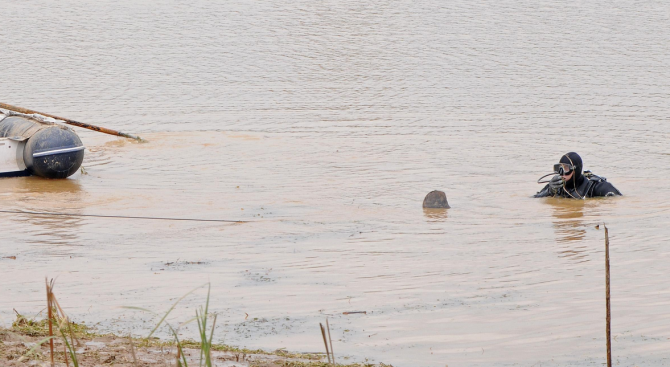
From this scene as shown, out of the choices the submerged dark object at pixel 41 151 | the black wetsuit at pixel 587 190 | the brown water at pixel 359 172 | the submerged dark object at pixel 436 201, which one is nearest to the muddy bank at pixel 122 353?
the brown water at pixel 359 172

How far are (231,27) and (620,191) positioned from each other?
21.1m

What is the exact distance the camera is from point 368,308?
6766 mm

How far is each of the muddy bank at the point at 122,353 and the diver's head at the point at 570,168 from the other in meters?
6.82

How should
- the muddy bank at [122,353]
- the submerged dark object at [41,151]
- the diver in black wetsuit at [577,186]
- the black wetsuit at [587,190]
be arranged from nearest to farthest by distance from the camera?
1. the muddy bank at [122,353]
2. the diver in black wetsuit at [577,186]
3. the black wetsuit at [587,190]
4. the submerged dark object at [41,151]

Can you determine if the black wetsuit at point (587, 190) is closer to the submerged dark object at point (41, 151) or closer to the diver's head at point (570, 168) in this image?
the diver's head at point (570, 168)

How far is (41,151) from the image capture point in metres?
14.0

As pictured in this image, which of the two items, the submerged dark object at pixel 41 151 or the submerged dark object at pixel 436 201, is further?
the submerged dark object at pixel 41 151

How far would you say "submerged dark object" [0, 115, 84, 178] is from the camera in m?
14.0

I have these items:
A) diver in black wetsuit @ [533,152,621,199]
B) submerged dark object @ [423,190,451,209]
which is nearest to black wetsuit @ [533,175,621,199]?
diver in black wetsuit @ [533,152,621,199]

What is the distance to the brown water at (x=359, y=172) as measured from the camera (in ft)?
21.8

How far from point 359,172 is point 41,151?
5141mm

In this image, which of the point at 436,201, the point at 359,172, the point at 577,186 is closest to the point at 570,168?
the point at 577,186

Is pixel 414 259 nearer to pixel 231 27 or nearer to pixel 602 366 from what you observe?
pixel 602 366

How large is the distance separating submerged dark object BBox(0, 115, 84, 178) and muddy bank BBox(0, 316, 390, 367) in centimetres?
854
